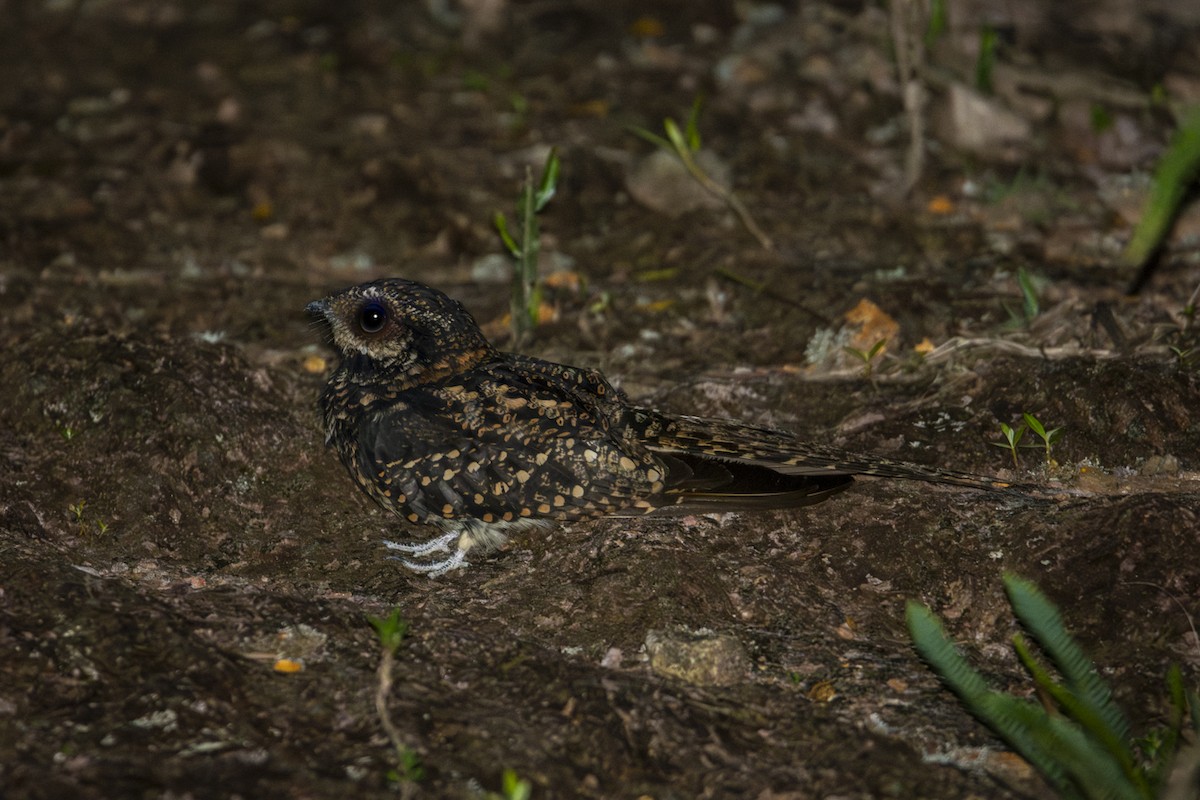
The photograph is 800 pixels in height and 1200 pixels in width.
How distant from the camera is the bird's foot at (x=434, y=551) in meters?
3.94

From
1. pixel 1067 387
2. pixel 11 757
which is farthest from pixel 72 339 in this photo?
pixel 1067 387

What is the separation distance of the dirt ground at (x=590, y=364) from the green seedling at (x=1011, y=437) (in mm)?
72

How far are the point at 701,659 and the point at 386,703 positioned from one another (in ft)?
2.82

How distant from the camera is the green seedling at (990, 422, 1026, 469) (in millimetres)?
4172

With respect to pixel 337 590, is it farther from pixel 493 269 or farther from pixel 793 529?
pixel 493 269

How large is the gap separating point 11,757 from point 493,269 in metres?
3.55

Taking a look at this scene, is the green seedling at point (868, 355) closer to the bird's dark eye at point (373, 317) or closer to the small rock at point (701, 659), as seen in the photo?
the small rock at point (701, 659)

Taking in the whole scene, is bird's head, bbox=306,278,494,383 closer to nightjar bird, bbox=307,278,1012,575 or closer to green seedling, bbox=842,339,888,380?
nightjar bird, bbox=307,278,1012,575

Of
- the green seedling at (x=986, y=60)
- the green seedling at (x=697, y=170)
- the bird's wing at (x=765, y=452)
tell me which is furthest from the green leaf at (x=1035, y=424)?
the green seedling at (x=986, y=60)

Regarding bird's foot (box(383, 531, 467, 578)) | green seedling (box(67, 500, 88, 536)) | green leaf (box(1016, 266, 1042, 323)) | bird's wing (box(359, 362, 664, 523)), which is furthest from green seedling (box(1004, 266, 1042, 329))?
green seedling (box(67, 500, 88, 536))

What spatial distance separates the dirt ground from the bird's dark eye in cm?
51

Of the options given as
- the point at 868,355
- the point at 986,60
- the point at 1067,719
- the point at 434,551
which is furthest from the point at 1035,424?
the point at 986,60

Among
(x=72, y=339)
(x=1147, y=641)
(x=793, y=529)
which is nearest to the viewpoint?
(x=1147, y=641)

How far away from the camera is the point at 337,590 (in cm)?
380
